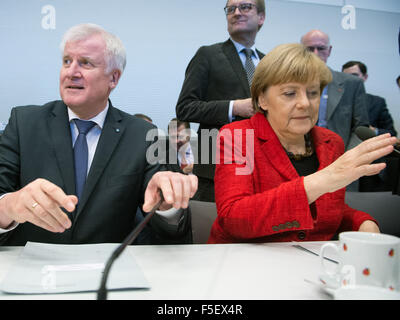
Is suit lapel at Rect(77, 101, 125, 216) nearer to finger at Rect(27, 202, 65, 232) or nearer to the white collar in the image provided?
the white collar

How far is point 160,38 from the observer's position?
2.76m

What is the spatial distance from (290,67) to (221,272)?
2.45 feet

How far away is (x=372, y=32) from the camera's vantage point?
2.92m

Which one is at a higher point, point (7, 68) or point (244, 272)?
point (7, 68)

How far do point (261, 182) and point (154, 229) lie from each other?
1.15 feet

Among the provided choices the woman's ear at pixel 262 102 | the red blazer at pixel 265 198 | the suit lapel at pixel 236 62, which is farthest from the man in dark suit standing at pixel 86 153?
the suit lapel at pixel 236 62

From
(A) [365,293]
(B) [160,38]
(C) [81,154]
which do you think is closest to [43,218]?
(C) [81,154]

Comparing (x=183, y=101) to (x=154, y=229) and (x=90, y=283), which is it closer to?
(x=154, y=229)

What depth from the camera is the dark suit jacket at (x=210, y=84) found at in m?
1.89

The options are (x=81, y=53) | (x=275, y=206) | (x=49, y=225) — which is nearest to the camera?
(x=49, y=225)

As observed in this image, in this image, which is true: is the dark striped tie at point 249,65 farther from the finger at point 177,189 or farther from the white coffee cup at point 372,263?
the white coffee cup at point 372,263

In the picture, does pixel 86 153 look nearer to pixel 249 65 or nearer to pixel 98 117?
pixel 98 117

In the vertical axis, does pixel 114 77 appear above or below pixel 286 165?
above
